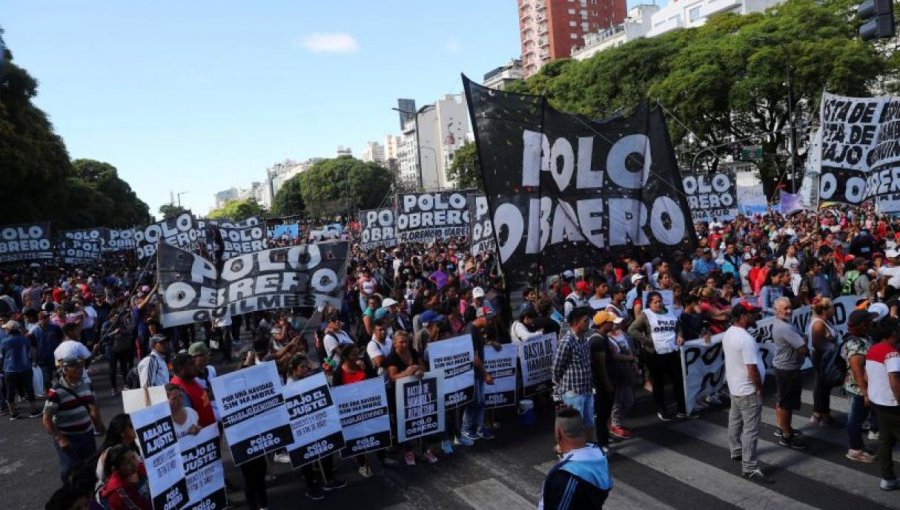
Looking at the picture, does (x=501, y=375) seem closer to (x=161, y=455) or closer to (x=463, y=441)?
(x=463, y=441)

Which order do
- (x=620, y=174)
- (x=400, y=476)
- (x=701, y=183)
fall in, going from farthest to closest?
(x=701, y=183) → (x=620, y=174) → (x=400, y=476)

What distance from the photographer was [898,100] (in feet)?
41.9

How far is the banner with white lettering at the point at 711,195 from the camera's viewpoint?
21.8 m

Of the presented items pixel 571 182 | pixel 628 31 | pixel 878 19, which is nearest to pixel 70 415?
pixel 571 182

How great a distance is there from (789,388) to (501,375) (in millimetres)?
3205

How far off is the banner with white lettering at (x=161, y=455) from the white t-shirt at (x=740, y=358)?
17.0 feet

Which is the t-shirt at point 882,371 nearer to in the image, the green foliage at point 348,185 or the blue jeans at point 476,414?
the blue jeans at point 476,414

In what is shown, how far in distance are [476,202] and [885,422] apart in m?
14.3

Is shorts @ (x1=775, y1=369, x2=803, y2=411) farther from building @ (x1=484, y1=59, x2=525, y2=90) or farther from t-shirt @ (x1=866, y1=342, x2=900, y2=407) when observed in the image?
building @ (x1=484, y1=59, x2=525, y2=90)

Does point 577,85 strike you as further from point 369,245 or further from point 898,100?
point 898,100

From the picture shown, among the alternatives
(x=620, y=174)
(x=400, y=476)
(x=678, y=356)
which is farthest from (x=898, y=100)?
(x=400, y=476)

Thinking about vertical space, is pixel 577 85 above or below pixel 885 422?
above

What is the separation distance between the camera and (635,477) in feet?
21.7

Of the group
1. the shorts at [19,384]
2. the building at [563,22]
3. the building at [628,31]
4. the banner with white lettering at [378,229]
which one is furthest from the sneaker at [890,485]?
the building at [563,22]
